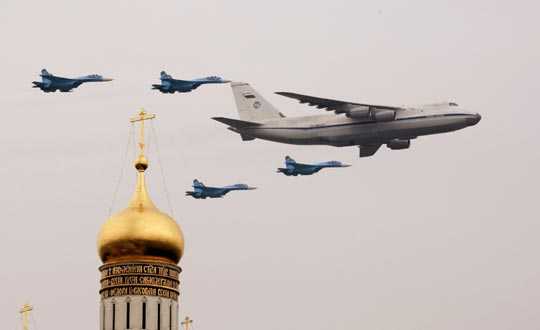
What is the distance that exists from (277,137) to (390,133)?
7251mm

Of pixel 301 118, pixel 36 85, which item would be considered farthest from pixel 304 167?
pixel 36 85

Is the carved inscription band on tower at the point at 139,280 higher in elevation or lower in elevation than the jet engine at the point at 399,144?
lower

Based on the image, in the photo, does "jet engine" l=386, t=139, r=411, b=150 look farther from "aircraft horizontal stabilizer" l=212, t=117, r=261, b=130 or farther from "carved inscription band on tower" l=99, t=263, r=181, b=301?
"carved inscription band on tower" l=99, t=263, r=181, b=301

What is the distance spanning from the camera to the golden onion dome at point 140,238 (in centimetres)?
8881

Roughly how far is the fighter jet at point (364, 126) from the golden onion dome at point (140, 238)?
24.1m

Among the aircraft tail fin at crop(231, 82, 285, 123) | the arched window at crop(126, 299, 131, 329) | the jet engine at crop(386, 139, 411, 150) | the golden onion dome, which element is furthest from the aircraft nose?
the arched window at crop(126, 299, 131, 329)

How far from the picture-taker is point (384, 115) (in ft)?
385

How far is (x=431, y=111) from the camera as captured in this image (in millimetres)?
116188

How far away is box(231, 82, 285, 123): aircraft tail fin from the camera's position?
4756 inches

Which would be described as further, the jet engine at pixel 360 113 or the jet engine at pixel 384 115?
the jet engine at pixel 360 113

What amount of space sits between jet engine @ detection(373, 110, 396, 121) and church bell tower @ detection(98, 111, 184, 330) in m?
30.1

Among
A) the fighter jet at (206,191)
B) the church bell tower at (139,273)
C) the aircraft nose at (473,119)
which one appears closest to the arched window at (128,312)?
the church bell tower at (139,273)

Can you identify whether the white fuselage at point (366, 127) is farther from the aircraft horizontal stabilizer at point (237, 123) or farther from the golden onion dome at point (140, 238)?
the golden onion dome at point (140, 238)

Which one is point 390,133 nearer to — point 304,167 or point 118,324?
point 304,167
